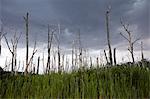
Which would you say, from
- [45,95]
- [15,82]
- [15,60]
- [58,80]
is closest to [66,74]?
[58,80]

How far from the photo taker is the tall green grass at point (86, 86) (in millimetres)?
6258

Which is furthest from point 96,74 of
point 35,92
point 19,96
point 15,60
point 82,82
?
point 15,60

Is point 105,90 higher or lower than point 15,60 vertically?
lower

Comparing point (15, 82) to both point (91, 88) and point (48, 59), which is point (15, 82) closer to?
point (91, 88)

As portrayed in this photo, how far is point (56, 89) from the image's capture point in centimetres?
692

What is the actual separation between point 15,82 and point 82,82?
2231 millimetres

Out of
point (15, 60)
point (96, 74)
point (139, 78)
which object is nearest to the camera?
point (139, 78)

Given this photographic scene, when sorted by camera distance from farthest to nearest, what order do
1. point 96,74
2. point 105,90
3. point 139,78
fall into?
point 96,74 < point 139,78 < point 105,90

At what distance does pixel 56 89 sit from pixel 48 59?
43.2 ft

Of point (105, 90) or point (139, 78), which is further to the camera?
point (139, 78)

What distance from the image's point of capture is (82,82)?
21.9 ft

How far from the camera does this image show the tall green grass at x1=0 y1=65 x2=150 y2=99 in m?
6.26

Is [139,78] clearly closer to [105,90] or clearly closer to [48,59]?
[105,90]

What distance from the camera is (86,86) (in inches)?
262
